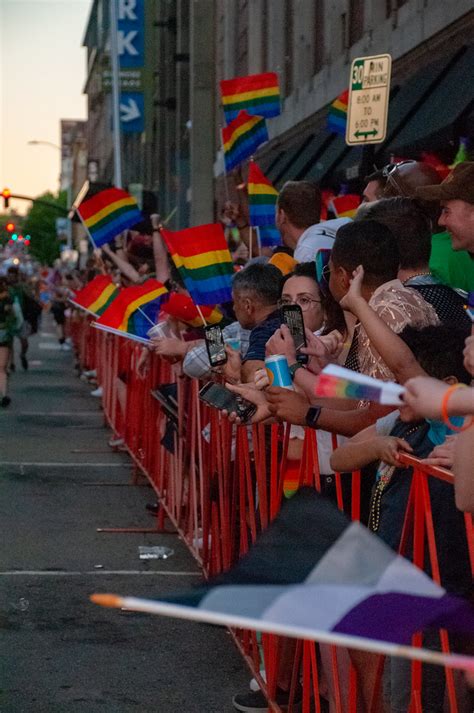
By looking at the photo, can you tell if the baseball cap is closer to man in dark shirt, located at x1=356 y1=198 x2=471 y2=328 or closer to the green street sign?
man in dark shirt, located at x1=356 y1=198 x2=471 y2=328

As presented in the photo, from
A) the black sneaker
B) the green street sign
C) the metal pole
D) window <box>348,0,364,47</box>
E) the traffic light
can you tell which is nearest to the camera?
the black sneaker

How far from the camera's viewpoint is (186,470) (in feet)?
29.3

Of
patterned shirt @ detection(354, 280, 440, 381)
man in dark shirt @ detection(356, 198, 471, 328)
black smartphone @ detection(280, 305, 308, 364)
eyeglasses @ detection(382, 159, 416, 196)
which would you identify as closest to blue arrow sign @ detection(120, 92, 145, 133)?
eyeglasses @ detection(382, 159, 416, 196)

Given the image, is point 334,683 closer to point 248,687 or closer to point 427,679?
point 427,679

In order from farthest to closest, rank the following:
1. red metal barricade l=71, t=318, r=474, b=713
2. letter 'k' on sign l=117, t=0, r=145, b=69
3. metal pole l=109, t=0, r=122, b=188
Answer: letter 'k' on sign l=117, t=0, r=145, b=69 → metal pole l=109, t=0, r=122, b=188 → red metal barricade l=71, t=318, r=474, b=713

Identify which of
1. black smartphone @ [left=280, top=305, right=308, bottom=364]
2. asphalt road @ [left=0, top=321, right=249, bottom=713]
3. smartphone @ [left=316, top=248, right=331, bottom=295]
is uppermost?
smartphone @ [left=316, top=248, right=331, bottom=295]

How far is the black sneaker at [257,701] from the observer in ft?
17.9

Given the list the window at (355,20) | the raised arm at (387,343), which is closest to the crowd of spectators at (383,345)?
the raised arm at (387,343)

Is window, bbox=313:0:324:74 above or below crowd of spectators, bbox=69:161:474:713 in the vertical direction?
above

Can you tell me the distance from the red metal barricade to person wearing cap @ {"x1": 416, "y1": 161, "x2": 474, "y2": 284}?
1017mm

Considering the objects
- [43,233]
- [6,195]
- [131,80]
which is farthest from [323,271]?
[43,233]

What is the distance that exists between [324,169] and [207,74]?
34.8 ft

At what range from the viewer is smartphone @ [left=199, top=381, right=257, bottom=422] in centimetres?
592

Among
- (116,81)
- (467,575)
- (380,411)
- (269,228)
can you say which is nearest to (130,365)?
(269,228)
